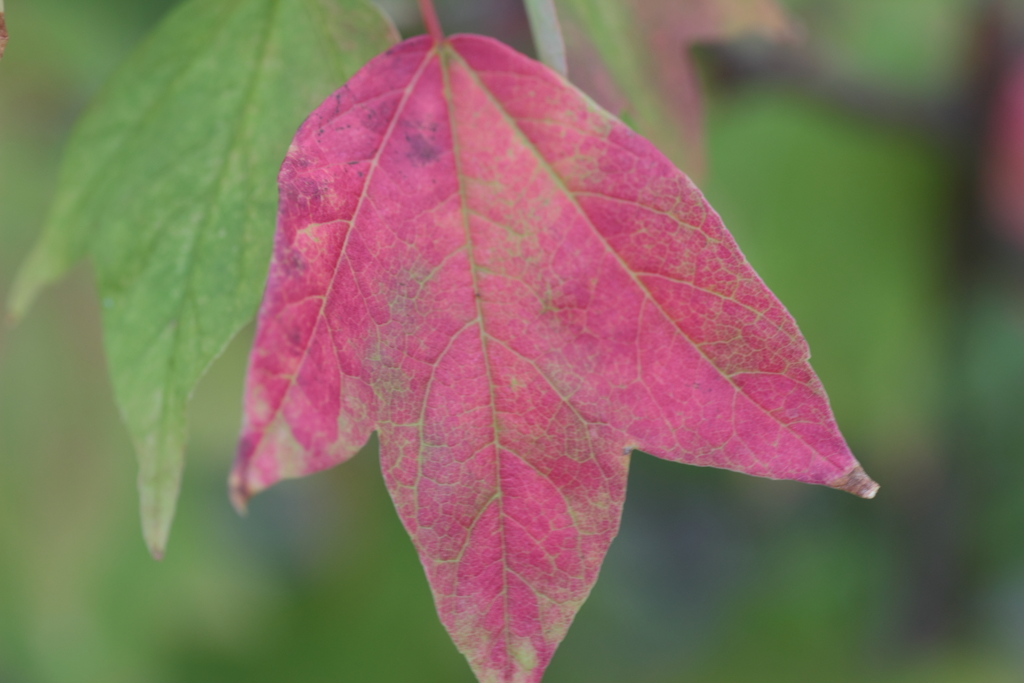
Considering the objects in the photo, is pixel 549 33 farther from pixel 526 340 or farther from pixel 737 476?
pixel 737 476

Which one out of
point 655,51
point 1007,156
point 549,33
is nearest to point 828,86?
point 1007,156

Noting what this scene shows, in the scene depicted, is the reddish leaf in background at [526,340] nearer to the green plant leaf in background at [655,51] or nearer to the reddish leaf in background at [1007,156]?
the green plant leaf in background at [655,51]

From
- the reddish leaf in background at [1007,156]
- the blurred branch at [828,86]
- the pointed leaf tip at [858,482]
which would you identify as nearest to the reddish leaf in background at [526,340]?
the pointed leaf tip at [858,482]

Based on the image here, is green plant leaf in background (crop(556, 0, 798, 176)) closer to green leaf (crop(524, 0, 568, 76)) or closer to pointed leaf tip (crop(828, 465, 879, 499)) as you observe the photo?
green leaf (crop(524, 0, 568, 76))

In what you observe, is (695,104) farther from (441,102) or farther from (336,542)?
(336,542)

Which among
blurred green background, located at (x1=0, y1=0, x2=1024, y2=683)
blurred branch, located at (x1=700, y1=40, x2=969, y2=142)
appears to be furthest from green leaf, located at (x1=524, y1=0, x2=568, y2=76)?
blurred branch, located at (x1=700, y1=40, x2=969, y2=142)

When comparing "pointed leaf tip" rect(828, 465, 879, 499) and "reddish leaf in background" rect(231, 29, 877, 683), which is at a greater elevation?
"reddish leaf in background" rect(231, 29, 877, 683)

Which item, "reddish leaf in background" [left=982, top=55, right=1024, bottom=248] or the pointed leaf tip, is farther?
"reddish leaf in background" [left=982, top=55, right=1024, bottom=248]
